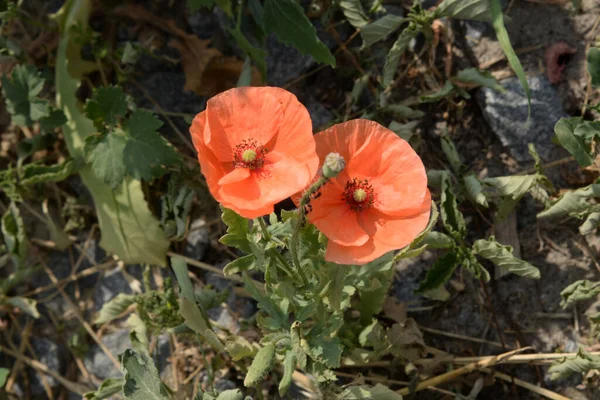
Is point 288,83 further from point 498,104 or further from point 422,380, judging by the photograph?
point 422,380

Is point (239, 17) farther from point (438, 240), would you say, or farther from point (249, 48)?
point (438, 240)

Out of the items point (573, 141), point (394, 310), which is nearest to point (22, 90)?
point (394, 310)

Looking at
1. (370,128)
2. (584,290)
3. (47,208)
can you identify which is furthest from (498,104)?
(47,208)

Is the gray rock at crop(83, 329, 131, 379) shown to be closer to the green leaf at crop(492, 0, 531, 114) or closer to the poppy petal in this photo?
the poppy petal

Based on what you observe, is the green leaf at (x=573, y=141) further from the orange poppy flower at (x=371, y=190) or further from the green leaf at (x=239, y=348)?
the green leaf at (x=239, y=348)

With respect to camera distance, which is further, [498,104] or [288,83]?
[288,83]

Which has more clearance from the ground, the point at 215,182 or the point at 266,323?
the point at 215,182

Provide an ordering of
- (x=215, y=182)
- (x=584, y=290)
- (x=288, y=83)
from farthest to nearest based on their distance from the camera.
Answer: (x=288, y=83)
(x=584, y=290)
(x=215, y=182)
